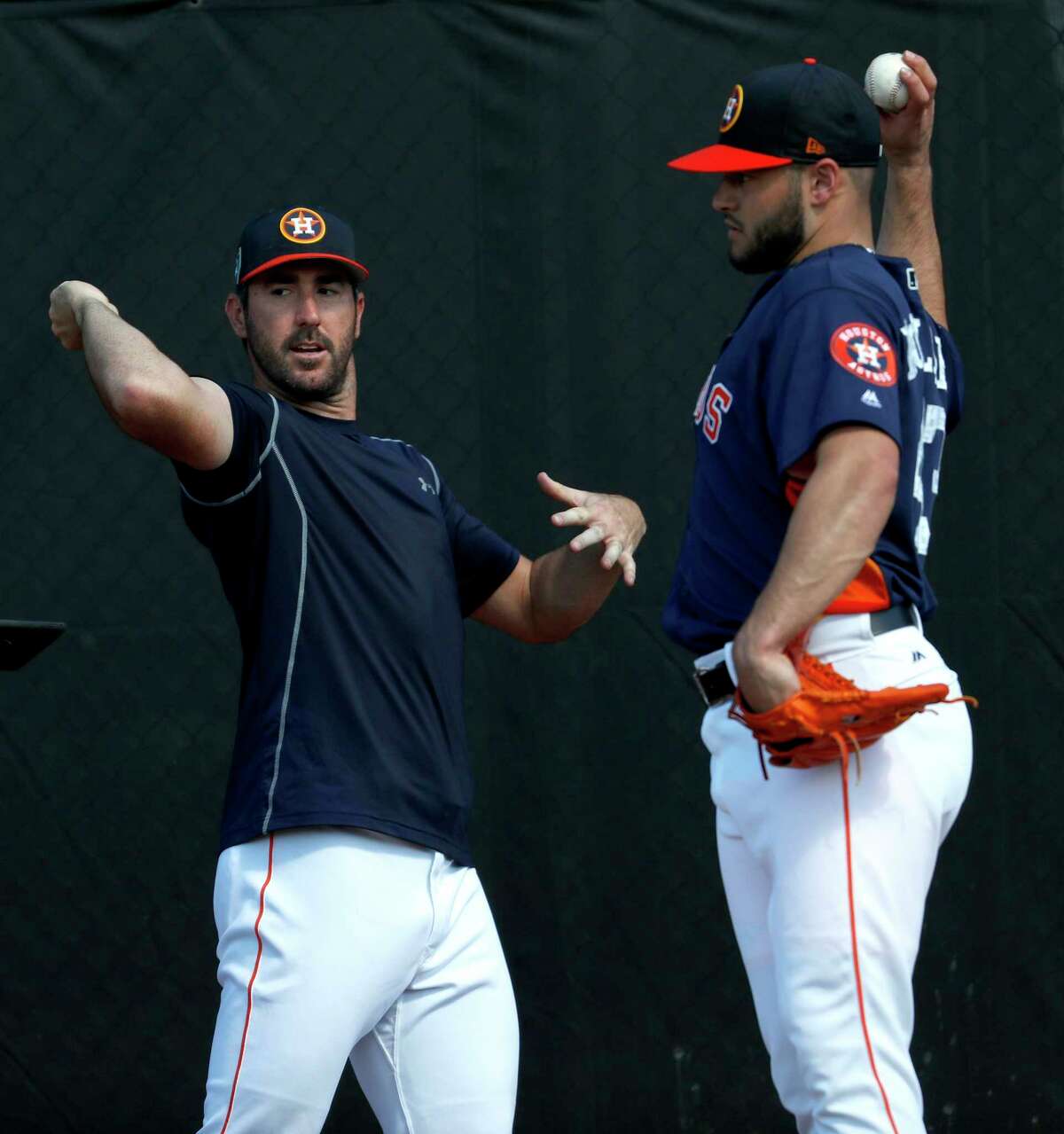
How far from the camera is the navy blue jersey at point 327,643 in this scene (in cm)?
254

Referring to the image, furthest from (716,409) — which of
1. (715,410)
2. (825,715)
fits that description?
(825,715)

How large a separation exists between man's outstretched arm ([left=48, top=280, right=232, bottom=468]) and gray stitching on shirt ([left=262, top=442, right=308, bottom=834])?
13cm

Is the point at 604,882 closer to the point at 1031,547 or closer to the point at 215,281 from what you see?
the point at 1031,547

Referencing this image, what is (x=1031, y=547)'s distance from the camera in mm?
3934

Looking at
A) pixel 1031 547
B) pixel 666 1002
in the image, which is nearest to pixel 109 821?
pixel 666 1002

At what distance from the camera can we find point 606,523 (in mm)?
2643

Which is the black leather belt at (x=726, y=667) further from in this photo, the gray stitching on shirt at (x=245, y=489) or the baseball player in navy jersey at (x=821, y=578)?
the gray stitching on shirt at (x=245, y=489)

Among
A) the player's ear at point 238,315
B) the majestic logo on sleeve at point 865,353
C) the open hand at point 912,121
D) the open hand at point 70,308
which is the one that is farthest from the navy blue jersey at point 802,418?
the open hand at point 70,308

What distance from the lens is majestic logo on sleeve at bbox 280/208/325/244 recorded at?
2895 millimetres

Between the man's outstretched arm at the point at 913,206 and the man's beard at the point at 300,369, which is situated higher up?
the man's outstretched arm at the point at 913,206

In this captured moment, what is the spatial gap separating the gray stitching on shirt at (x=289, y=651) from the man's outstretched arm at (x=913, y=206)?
1.12 metres

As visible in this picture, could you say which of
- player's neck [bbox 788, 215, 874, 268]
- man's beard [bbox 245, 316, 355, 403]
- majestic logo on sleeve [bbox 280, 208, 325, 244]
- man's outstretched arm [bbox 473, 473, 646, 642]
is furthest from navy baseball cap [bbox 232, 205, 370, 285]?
player's neck [bbox 788, 215, 874, 268]

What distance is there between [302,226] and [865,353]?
1061 millimetres

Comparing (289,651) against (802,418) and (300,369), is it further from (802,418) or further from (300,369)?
(802,418)
